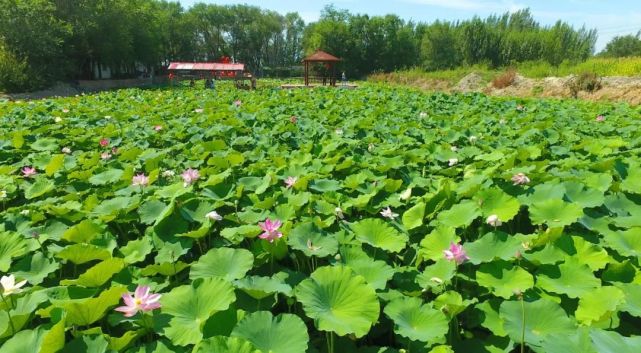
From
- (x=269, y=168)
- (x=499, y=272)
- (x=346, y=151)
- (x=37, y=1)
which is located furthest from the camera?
(x=37, y=1)

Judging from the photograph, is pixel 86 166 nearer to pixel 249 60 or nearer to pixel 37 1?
pixel 37 1

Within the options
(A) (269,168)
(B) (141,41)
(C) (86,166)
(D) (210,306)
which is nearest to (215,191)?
(A) (269,168)

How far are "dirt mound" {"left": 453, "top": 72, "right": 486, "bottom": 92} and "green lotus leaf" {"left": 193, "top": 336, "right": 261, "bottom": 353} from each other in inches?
828

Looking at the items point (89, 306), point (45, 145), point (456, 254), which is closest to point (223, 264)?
point (89, 306)

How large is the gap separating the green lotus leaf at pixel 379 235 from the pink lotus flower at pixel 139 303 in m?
0.87

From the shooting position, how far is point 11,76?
18234 millimetres

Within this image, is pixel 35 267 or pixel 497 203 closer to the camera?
pixel 35 267

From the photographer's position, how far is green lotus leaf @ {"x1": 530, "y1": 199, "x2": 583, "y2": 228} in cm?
183

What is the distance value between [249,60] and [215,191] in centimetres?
6932

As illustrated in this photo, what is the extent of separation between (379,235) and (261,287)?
2.14ft

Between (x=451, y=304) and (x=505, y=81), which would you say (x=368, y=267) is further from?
(x=505, y=81)

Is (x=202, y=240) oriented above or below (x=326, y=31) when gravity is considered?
below

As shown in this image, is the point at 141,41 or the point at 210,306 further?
the point at 141,41

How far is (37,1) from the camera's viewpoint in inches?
A: 935
